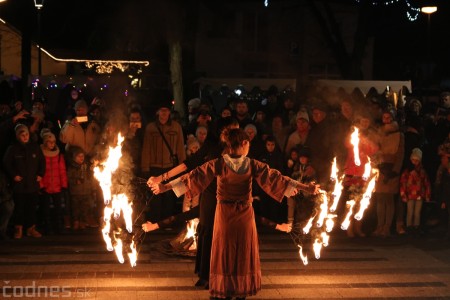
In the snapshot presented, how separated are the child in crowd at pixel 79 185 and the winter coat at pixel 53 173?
0.74ft

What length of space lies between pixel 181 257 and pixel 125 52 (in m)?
19.9

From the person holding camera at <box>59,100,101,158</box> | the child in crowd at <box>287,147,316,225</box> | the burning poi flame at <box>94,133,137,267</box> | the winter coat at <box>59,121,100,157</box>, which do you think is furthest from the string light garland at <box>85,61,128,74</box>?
the burning poi flame at <box>94,133,137,267</box>

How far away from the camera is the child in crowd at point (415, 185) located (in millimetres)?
12320

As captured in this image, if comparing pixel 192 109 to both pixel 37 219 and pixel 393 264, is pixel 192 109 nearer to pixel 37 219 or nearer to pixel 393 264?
pixel 37 219

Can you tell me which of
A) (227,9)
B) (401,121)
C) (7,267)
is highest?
(227,9)

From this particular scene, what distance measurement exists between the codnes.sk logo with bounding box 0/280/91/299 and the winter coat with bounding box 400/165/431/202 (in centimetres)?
554

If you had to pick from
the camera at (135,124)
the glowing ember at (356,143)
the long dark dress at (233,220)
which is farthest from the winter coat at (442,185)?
the long dark dress at (233,220)

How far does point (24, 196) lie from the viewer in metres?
11.7

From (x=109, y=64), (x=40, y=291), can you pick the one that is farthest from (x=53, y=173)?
(x=109, y=64)

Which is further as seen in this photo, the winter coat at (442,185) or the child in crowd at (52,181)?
the winter coat at (442,185)

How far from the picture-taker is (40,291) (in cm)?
869

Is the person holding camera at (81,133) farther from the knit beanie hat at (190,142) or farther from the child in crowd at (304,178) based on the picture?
the child in crowd at (304,178)

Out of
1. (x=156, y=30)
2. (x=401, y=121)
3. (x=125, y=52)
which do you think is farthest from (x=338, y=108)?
(x=125, y=52)

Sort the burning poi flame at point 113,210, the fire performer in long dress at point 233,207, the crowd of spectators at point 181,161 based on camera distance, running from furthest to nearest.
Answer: the crowd of spectators at point 181,161, the burning poi flame at point 113,210, the fire performer in long dress at point 233,207
